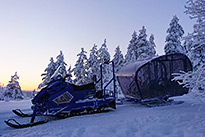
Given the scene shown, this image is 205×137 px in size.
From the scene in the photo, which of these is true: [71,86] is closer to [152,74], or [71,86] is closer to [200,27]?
[152,74]

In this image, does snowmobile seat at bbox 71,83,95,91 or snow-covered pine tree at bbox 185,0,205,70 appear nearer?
snow-covered pine tree at bbox 185,0,205,70

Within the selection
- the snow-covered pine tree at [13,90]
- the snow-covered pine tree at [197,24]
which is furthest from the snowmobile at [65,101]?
the snow-covered pine tree at [13,90]

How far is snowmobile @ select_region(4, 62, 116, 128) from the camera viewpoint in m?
6.66

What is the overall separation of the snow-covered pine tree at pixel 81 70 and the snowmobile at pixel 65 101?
1873 centimetres

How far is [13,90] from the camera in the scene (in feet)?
122

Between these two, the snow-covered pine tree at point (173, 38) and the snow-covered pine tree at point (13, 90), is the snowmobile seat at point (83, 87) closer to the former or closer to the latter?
the snow-covered pine tree at point (173, 38)

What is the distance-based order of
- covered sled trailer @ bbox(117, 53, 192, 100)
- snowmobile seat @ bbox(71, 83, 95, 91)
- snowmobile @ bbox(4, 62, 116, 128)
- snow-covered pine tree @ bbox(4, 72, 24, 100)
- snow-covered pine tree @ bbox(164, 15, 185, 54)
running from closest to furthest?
snowmobile @ bbox(4, 62, 116, 128)
snowmobile seat @ bbox(71, 83, 95, 91)
covered sled trailer @ bbox(117, 53, 192, 100)
snow-covered pine tree @ bbox(164, 15, 185, 54)
snow-covered pine tree @ bbox(4, 72, 24, 100)

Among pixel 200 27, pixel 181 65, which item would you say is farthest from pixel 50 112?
pixel 181 65

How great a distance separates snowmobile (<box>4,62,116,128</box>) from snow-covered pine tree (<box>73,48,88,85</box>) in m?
18.7

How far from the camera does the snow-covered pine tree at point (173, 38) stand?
81.7 ft

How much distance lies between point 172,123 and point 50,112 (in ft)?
14.8

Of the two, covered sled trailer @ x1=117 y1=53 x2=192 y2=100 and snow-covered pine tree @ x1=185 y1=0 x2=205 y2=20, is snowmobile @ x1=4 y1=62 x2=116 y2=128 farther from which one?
snow-covered pine tree @ x1=185 y1=0 x2=205 y2=20

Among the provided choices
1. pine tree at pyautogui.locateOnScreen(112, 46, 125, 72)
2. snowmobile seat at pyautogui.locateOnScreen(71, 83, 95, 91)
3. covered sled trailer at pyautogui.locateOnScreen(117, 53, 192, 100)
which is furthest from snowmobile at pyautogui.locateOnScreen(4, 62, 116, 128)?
pine tree at pyautogui.locateOnScreen(112, 46, 125, 72)

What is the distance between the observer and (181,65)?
375 inches
